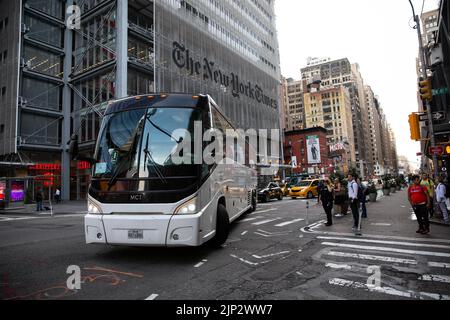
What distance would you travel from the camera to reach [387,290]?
4.54 meters

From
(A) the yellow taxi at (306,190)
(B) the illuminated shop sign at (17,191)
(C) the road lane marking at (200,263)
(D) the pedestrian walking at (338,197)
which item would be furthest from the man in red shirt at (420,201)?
(B) the illuminated shop sign at (17,191)

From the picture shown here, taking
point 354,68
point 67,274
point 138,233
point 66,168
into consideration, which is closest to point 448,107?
point 138,233

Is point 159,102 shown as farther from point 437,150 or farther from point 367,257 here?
point 437,150

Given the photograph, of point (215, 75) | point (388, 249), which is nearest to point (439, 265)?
point (388, 249)

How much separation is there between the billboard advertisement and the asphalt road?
3098 inches

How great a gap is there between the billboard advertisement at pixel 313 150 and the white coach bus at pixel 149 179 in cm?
8248

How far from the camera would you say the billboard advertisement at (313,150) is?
8506cm

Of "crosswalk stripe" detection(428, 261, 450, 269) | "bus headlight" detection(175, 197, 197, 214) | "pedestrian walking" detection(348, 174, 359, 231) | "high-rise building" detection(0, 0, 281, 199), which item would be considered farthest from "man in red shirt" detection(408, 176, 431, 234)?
"high-rise building" detection(0, 0, 281, 199)

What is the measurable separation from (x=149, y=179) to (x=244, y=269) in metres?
2.65

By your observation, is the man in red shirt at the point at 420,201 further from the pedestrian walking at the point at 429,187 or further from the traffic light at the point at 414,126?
the traffic light at the point at 414,126

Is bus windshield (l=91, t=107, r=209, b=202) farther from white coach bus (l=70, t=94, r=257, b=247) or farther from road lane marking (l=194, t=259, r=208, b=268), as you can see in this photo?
road lane marking (l=194, t=259, r=208, b=268)
